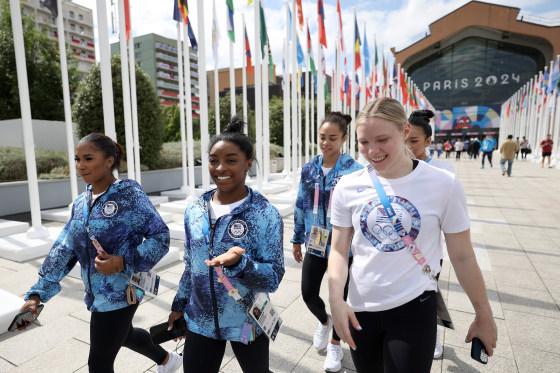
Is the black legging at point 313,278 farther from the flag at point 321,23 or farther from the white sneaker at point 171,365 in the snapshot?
the flag at point 321,23

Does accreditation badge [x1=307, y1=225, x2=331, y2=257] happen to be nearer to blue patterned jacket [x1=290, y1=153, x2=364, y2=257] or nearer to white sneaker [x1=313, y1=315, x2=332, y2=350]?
blue patterned jacket [x1=290, y1=153, x2=364, y2=257]

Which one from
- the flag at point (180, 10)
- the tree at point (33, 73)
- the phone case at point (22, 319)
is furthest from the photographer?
the tree at point (33, 73)

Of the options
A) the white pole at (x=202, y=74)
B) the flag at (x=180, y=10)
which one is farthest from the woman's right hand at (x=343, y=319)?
the flag at (x=180, y=10)

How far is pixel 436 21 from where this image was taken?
1903 inches

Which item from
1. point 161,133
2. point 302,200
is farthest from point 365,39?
point 302,200

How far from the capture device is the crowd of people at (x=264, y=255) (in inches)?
57.8

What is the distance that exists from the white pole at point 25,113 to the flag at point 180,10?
3.28 meters

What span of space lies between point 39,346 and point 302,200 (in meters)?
2.61

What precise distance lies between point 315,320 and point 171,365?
4.82ft

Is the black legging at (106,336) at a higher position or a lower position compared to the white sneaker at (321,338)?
higher

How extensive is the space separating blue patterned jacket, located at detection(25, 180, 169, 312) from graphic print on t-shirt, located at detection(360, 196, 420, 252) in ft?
4.02

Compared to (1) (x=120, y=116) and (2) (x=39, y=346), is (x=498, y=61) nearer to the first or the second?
(1) (x=120, y=116)

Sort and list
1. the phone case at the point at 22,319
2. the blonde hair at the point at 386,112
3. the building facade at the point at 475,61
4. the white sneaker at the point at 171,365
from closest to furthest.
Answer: the blonde hair at the point at 386,112, the phone case at the point at 22,319, the white sneaker at the point at 171,365, the building facade at the point at 475,61

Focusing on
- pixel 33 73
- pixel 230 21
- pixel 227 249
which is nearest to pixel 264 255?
pixel 227 249
